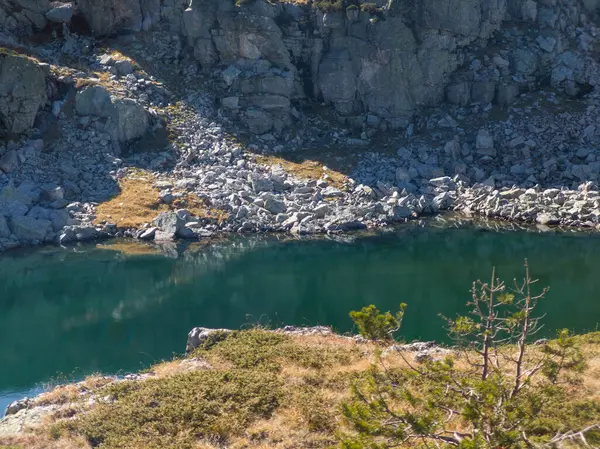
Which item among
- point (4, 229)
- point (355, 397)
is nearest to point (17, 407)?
point (355, 397)

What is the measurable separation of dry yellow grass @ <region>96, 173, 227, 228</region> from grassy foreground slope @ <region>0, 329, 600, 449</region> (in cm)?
2379

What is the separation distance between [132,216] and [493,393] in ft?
115

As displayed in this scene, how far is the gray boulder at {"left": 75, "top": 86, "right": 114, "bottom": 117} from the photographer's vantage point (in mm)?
47719

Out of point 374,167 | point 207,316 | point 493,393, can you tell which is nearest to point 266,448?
point 493,393

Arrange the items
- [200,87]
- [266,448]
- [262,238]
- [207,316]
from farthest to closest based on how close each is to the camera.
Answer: [200,87] < [262,238] < [207,316] < [266,448]

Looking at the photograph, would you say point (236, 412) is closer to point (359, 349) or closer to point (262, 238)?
point (359, 349)

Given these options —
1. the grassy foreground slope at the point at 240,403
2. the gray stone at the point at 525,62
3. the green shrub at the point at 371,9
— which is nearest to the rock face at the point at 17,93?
the green shrub at the point at 371,9

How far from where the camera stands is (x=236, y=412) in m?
15.0

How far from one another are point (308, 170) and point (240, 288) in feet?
52.6

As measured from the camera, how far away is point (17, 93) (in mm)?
46531

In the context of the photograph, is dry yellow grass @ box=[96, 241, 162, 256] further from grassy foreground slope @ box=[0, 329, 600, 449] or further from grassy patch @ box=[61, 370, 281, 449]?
grassy patch @ box=[61, 370, 281, 449]

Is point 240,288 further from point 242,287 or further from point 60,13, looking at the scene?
point 60,13

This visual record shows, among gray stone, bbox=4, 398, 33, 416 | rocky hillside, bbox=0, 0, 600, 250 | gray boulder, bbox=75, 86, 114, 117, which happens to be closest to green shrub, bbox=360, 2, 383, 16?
rocky hillside, bbox=0, 0, 600, 250

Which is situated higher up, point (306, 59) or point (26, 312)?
point (306, 59)
